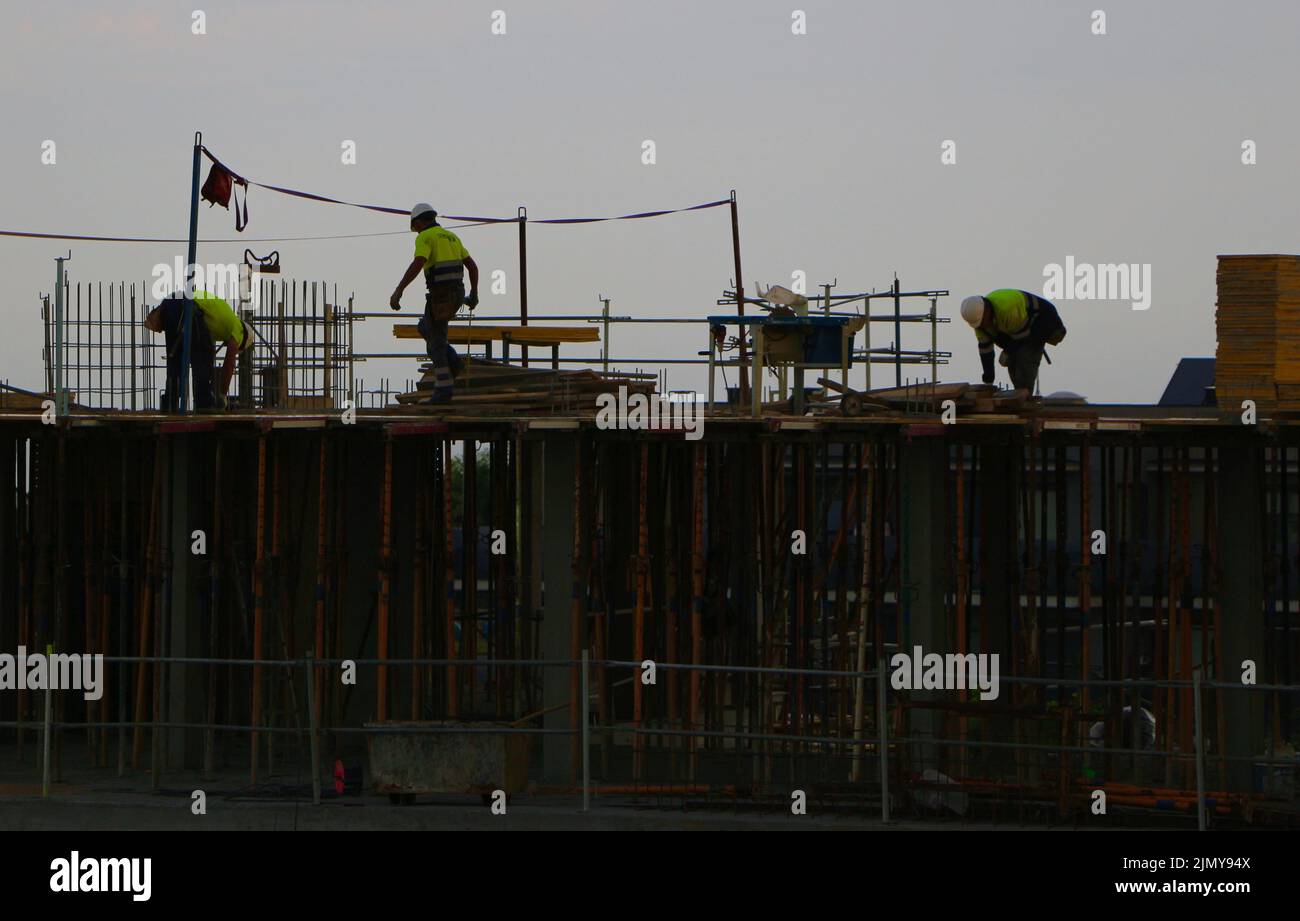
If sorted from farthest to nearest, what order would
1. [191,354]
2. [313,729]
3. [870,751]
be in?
[191,354]
[870,751]
[313,729]

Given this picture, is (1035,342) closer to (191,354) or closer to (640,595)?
(640,595)

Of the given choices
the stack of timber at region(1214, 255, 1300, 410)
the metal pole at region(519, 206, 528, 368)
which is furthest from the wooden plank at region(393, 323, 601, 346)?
the stack of timber at region(1214, 255, 1300, 410)

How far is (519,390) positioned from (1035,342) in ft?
17.7

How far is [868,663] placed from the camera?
62.9 feet

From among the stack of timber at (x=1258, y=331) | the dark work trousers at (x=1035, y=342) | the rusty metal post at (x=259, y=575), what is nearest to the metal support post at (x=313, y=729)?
the rusty metal post at (x=259, y=575)

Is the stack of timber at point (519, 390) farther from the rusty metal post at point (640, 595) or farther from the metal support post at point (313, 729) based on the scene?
the metal support post at point (313, 729)

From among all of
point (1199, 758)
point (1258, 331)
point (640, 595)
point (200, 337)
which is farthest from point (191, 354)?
point (1199, 758)

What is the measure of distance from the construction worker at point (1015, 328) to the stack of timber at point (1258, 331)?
199 cm

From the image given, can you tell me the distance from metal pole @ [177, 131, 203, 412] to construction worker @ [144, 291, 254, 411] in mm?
136

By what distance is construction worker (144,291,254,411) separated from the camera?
1984cm

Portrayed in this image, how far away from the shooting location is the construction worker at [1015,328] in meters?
19.7

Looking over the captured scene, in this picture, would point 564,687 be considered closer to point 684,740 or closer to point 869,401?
point 684,740

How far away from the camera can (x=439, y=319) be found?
19.4 meters

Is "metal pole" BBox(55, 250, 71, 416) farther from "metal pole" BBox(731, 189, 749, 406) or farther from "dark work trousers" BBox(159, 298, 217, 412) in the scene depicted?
"metal pole" BBox(731, 189, 749, 406)
